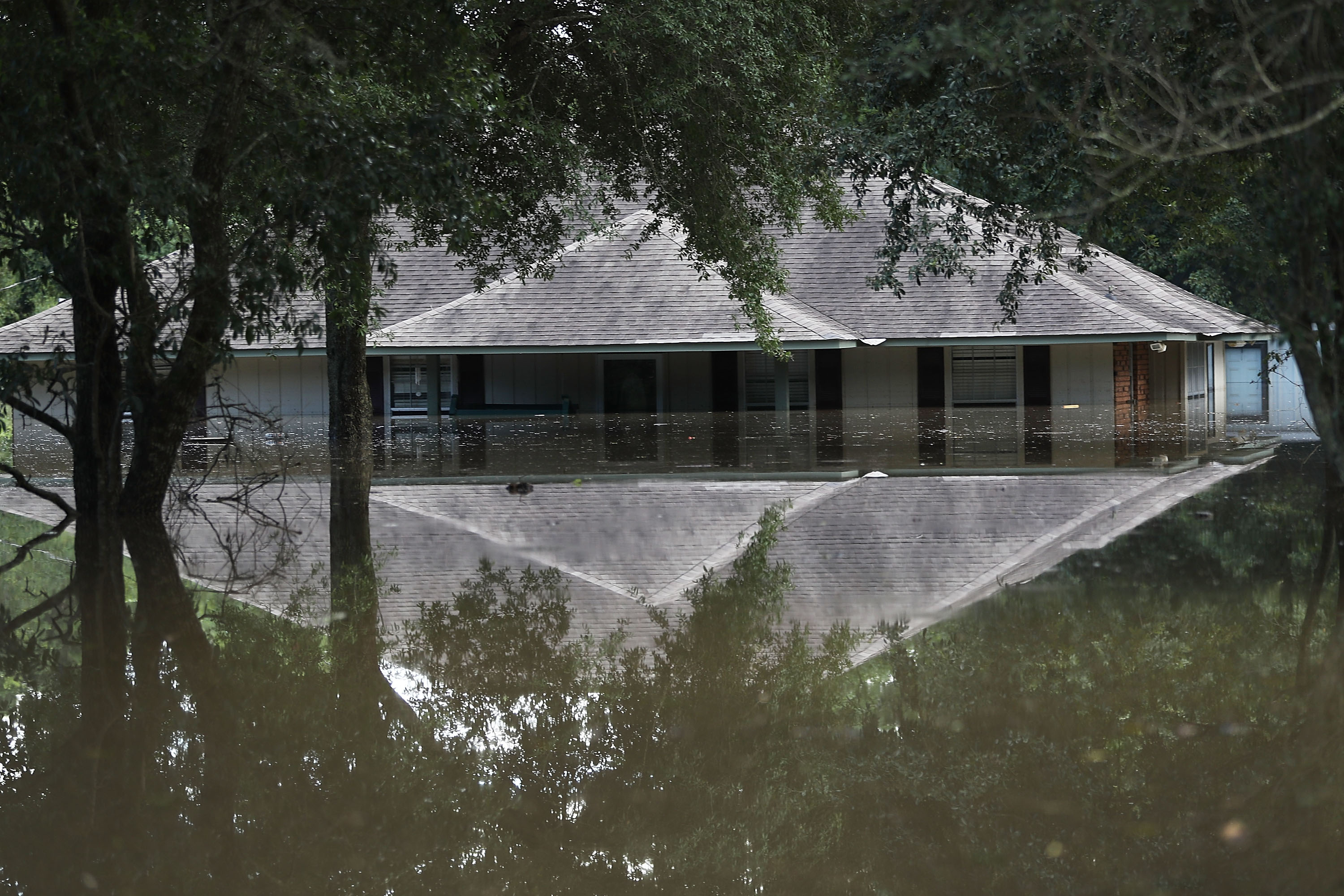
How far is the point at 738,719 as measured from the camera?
6.02m

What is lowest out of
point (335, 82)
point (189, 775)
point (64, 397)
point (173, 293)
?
point (189, 775)

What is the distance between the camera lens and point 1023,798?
4.84 meters

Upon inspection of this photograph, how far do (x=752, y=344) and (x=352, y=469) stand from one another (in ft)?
38.1

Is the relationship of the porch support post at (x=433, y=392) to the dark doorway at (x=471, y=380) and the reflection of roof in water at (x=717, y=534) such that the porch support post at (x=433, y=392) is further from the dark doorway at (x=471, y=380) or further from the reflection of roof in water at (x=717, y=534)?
the reflection of roof in water at (x=717, y=534)

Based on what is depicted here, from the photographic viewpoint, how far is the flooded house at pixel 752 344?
29.3 m

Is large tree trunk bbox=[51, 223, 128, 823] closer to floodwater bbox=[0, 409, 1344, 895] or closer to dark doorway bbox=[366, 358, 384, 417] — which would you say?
floodwater bbox=[0, 409, 1344, 895]

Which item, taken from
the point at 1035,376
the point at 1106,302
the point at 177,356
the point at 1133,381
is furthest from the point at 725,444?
the point at 1133,381

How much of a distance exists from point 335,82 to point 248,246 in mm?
2150

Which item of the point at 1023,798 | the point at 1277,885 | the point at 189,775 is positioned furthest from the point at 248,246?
the point at 1277,885

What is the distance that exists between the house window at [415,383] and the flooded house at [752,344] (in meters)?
0.04

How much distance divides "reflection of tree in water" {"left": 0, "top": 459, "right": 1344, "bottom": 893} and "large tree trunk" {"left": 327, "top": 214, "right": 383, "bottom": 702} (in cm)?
22

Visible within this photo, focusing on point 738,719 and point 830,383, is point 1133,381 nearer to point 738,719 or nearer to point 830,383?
point 830,383

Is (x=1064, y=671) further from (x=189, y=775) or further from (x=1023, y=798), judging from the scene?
(x=189, y=775)

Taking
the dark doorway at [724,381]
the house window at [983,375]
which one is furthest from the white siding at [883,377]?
the dark doorway at [724,381]
